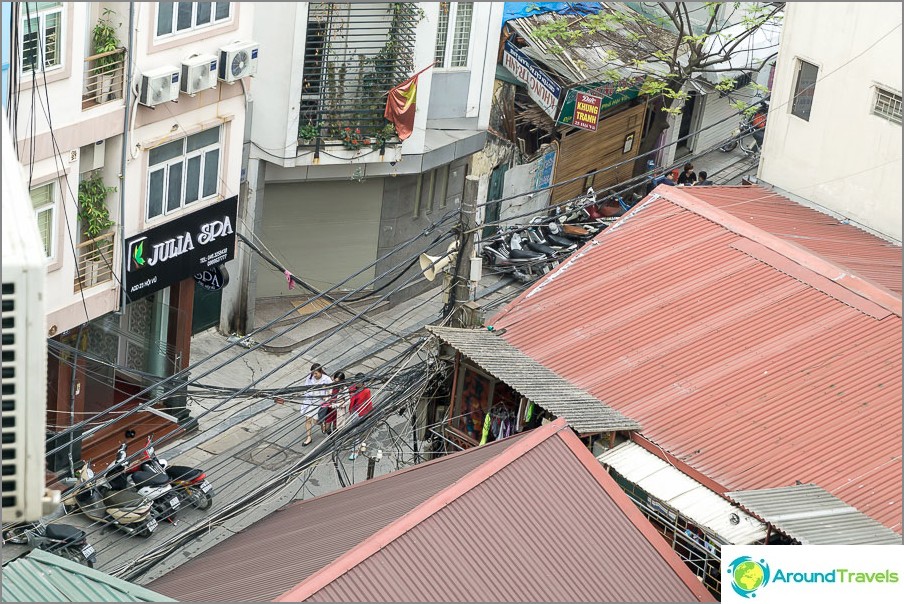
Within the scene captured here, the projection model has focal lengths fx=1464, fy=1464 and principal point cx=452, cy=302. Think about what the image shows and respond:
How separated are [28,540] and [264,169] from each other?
10978 mm

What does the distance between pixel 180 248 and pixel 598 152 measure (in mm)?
16994

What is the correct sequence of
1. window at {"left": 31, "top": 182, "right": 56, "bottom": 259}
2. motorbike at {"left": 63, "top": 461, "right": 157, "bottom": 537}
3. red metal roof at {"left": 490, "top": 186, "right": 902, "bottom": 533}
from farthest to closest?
motorbike at {"left": 63, "top": 461, "right": 157, "bottom": 537} < window at {"left": 31, "top": 182, "right": 56, "bottom": 259} < red metal roof at {"left": 490, "top": 186, "right": 902, "bottom": 533}

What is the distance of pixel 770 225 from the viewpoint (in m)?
25.9

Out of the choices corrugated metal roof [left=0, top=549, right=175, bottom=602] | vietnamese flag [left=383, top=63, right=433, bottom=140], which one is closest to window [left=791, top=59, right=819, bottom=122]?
vietnamese flag [left=383, top=63, right=433, bottom=140]

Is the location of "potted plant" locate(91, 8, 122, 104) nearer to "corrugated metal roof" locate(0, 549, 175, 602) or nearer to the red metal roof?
the red metal roof

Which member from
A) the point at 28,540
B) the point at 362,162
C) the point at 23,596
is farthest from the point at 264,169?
the point at 23,596

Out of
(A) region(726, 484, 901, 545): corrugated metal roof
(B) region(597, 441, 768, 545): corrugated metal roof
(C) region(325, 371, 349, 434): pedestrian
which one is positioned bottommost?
(C) region(325, 371, 349, 434): pedestrian

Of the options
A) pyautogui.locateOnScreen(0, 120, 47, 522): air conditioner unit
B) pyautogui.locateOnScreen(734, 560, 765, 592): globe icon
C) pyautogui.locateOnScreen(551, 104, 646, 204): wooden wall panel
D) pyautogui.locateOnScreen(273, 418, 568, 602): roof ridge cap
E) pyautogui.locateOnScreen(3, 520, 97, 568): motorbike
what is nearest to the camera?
pyautogui.locateOnScreen(0, 120, 47, 522): air conditioner unit

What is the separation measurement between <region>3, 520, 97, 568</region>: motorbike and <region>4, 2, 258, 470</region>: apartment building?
2.75 m

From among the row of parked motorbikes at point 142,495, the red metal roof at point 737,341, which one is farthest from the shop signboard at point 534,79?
the row of parked motorbikes at point 142,495

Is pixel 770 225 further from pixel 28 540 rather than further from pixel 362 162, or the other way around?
pixel 28 540

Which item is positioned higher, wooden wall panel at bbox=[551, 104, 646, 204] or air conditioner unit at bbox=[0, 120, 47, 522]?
air conditioner unit at bbox=[0, 120, 47, 522]

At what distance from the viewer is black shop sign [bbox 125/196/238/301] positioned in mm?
26766

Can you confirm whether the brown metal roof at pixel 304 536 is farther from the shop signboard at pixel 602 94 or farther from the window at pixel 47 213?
the shop signboard at pixel 602 94
